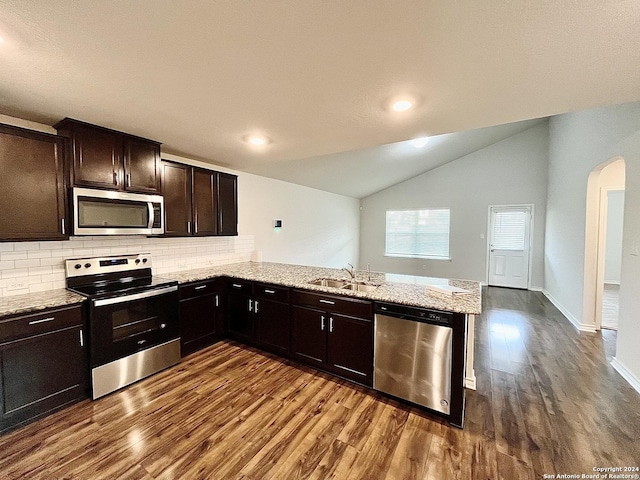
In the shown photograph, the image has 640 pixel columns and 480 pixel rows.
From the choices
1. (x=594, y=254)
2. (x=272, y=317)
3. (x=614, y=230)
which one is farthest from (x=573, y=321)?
(x=272, y=317)

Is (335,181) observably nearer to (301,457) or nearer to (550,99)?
(550,99)

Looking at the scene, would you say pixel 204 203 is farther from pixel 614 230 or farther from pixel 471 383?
pixel 614 230

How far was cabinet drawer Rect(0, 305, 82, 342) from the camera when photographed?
1826 millimetres

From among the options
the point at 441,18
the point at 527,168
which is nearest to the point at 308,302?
the point at 441,18

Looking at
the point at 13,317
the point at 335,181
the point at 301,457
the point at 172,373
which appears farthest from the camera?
the point at 335,181

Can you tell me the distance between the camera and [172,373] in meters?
2.66

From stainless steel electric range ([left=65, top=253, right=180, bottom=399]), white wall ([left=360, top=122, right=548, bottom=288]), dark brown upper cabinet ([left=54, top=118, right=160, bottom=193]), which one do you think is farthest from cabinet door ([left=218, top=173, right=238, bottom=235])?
white wall ([left=360, top=122, right=548, bottom=288])

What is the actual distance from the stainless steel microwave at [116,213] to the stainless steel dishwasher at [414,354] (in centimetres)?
244

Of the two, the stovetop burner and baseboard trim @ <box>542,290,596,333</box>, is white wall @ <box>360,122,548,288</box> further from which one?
the stovetop burner

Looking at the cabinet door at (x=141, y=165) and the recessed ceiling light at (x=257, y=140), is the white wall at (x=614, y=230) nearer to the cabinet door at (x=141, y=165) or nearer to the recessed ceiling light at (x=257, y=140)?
the recessed ceiling light at (x=257, y=140)

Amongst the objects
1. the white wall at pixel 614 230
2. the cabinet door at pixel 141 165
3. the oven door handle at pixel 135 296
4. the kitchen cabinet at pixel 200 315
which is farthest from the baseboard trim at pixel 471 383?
the white wall at pixel 614 230

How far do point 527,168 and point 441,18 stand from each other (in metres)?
6.81

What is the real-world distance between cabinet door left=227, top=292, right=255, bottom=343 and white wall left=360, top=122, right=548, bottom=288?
579 cm

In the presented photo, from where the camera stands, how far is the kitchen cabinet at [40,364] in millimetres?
1843
